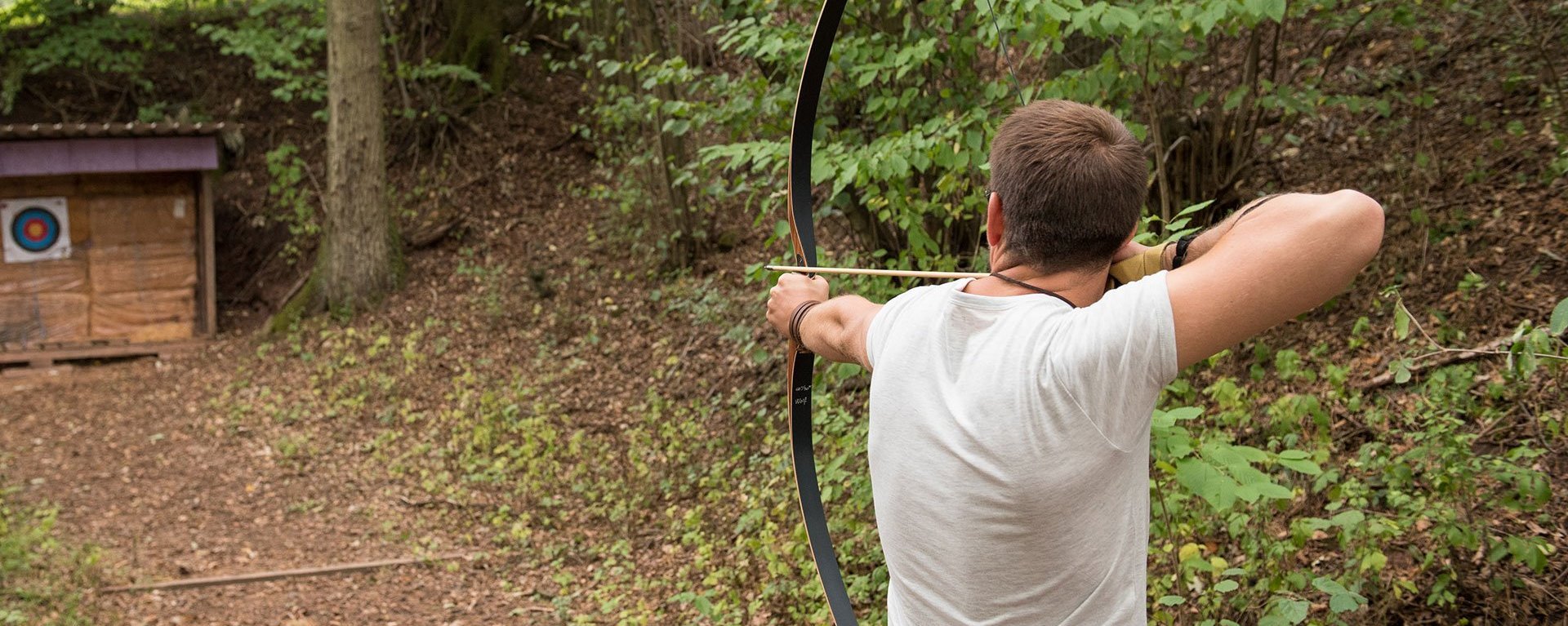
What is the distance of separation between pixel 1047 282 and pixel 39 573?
569 cm

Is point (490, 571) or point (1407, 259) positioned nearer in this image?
point (1407, 259)

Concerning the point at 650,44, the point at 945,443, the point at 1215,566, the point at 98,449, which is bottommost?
the point at 98,449

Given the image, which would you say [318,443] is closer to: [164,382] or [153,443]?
[153,443]

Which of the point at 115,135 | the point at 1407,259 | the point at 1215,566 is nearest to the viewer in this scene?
the point at 1215,566

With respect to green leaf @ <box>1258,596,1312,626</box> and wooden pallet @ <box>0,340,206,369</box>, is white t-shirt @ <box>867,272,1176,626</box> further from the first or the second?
wooden pallet @ <box>0,340,206,369</box>

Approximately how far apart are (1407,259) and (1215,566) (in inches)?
91.3

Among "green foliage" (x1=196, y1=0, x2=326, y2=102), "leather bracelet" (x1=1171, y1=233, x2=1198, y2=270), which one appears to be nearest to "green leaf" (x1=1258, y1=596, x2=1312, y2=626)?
"leather bracelet" (x1=1171, y1=233, x2=1198, y2=270)

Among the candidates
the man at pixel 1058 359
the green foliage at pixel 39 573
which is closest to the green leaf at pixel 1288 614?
the man at pixel 1058 359

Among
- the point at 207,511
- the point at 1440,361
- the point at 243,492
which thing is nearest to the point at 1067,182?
the point at 1440,361

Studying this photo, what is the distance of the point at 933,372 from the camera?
144 centimetres

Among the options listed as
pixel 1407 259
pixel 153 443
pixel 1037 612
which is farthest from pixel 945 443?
pixel 153 443

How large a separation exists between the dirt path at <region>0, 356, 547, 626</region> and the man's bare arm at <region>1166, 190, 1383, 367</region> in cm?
415

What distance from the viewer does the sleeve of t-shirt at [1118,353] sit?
128 cm

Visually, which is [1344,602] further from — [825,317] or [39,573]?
[39,573]
